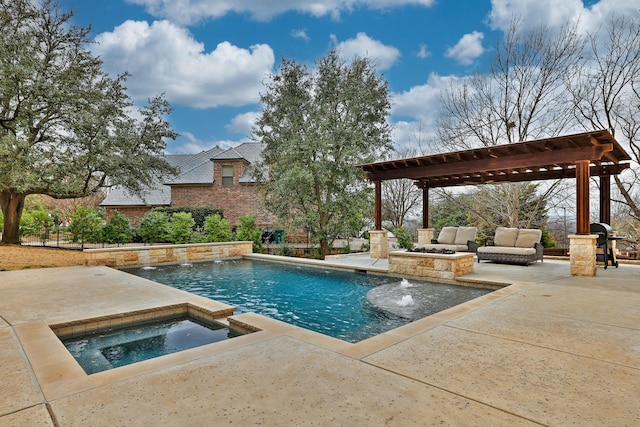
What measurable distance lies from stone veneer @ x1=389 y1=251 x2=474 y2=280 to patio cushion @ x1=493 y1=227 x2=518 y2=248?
2611mm

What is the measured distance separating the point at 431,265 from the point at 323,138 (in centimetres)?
707

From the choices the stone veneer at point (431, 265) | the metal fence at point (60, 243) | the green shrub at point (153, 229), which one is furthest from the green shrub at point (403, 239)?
the metal fence at point (60, 243)

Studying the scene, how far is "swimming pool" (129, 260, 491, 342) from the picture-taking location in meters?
4.84

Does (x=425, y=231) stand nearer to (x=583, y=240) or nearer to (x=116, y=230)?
(x=583, y=240)

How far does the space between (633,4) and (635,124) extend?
12.6ft

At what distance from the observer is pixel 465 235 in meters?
11.1

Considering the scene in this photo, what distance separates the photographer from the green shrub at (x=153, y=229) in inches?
531

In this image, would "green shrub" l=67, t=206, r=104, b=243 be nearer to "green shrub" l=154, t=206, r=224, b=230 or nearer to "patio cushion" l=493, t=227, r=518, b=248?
"green shrub" l=154, t=206, r=224, b=230

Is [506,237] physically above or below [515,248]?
above

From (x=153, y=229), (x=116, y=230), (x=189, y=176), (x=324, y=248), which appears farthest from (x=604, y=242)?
(x=189, y=176)

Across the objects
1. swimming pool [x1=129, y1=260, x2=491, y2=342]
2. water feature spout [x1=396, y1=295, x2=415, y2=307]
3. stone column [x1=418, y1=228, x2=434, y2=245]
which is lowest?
swimming pool [x1=129, y1=260, x2=491, y2=342]

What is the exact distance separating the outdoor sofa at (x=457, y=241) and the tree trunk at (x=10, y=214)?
1455 cm

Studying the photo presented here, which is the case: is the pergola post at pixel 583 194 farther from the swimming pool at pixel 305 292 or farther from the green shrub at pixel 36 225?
the green shrub at pixel 36 225

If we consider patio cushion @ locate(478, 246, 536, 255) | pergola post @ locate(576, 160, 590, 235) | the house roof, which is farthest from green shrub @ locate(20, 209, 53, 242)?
pergola post @ locate(576, 160, 590, 235)
